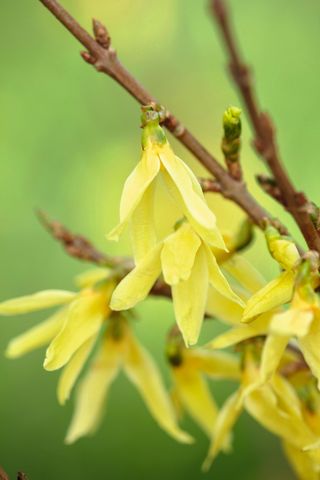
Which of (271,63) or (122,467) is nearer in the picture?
(122,467)

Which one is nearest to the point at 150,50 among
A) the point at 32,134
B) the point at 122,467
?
the point at 32,134

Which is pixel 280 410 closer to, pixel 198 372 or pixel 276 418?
pixel 276 418

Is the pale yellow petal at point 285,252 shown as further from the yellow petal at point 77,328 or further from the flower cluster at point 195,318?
the yellow petal at point 77,328

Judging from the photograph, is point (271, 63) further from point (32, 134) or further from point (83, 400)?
point (83, 400)

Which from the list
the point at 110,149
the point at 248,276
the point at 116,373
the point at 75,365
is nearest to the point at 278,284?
the point at 248,276

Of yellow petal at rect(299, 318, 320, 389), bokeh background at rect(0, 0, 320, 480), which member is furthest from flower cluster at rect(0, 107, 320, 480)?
bokeh background at rect(0, 0, 320, 480)
